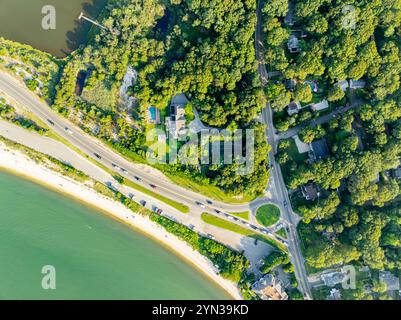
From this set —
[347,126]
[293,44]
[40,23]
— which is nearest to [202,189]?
[347,126]

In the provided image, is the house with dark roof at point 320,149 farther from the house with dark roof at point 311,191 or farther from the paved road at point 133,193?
the paved road at point 133,193

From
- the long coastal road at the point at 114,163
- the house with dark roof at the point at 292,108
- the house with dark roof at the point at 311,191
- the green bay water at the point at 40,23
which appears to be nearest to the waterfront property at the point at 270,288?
the long coastal road at the point at 114,163

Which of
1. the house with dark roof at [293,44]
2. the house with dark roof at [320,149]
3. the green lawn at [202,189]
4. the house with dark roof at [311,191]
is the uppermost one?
the house with dark roof at [293,44]

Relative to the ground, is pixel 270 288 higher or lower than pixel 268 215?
lower

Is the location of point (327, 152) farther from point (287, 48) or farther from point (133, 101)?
point (133, 101)

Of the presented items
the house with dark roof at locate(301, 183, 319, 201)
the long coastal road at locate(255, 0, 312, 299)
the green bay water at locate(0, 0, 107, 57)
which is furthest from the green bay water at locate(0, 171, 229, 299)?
the green bay water at locate(0, 0, 107, 57)

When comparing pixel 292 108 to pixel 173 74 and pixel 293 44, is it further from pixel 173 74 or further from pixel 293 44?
pixel 173 74
